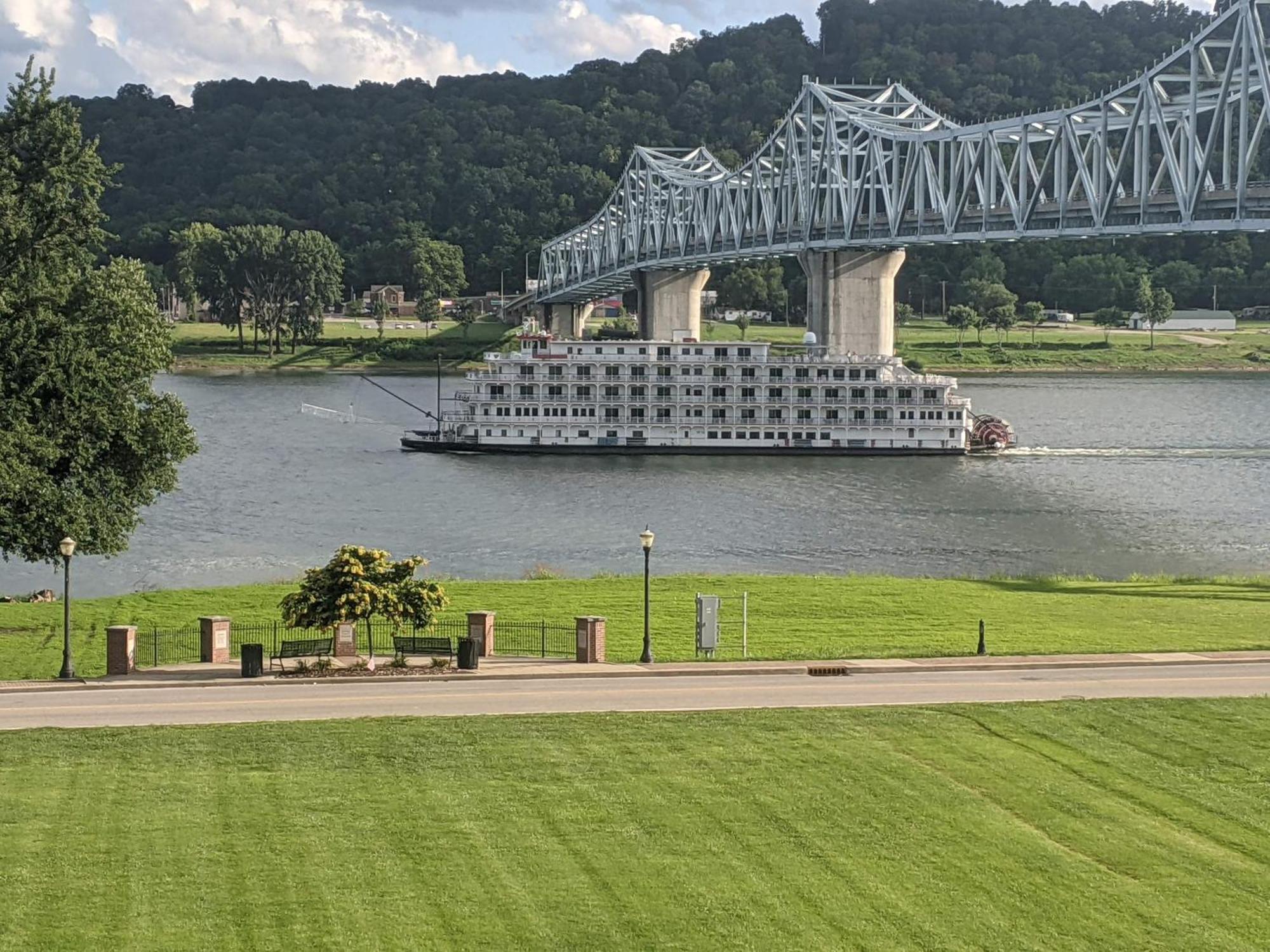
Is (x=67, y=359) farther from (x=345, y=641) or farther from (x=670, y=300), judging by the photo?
(x=670, y=300)

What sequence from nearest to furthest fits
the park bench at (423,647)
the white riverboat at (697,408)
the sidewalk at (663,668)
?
the sidewalk at (663,668) < the park bench at (423,647) < the white riverboat at (697,408)

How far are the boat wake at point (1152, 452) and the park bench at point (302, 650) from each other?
82.5m

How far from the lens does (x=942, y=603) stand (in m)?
51.0

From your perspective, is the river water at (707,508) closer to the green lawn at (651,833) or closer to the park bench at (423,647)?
the park bench at (423,647)

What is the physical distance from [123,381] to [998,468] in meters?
67.1

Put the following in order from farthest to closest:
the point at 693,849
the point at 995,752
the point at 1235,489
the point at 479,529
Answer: the point at 1235,489 → the point at 479,529 → the point at 995,752 → the point at 693,849

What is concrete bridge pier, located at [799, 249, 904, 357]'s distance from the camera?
128750 millimetres

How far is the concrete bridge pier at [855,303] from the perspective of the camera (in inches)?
5069

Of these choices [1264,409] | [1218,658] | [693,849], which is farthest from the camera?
[1264,409]

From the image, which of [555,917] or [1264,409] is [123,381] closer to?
[555,917]

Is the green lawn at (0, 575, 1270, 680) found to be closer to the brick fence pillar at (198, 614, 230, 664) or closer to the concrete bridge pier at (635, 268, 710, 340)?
the brick fence pillar at (198, 614, 230, 664)

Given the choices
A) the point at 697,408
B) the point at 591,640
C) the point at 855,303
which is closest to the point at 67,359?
the point at 591,640

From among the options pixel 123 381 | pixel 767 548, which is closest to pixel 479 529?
pixel 767 548

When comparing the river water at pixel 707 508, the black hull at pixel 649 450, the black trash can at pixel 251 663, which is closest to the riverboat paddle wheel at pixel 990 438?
the black hull at pixel 649 450
